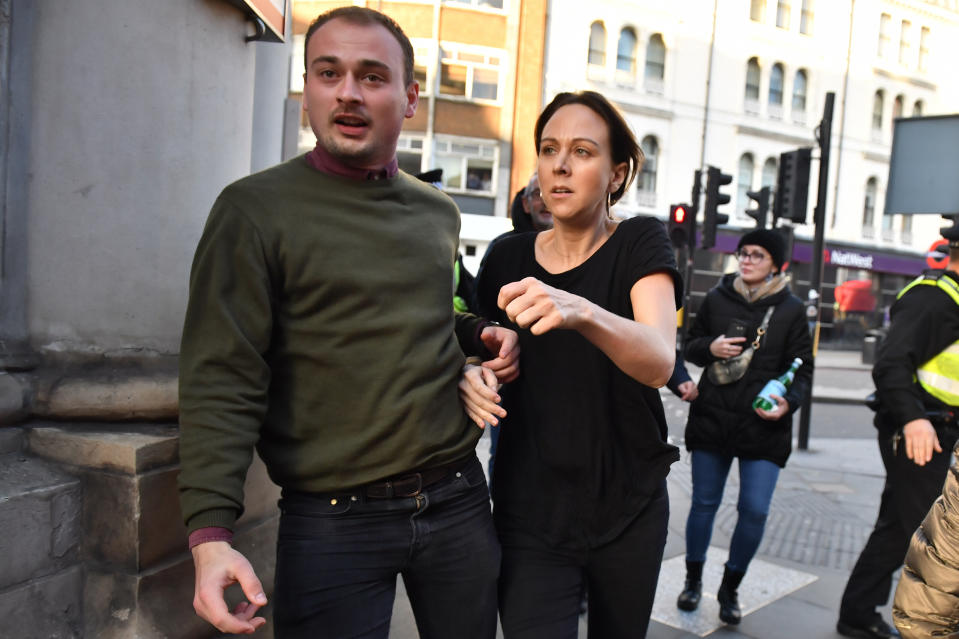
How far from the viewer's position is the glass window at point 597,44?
24.4 metres

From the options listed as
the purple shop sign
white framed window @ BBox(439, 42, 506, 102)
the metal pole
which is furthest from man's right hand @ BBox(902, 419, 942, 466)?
the purple shop sign

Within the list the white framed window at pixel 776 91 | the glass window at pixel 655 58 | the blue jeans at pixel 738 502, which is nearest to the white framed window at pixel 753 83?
the white framed window at pixel 776 91

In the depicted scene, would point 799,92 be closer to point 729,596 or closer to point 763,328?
point 763,328

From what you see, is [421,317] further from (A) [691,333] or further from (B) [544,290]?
(A) [691,333]

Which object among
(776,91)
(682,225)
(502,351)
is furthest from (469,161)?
(502,351)

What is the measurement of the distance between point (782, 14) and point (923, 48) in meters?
7.63

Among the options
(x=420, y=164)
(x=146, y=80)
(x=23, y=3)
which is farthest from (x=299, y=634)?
(x=420, y=164)

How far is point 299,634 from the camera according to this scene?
1.74 meters

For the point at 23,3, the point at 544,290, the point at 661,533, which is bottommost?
the point at 661,533

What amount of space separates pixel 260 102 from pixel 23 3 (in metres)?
1.28

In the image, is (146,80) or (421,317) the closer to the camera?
(421,317)

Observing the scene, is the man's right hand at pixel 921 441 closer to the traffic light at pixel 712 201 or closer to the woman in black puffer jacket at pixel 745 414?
the woman in black puffer jacket at pixel 745 414

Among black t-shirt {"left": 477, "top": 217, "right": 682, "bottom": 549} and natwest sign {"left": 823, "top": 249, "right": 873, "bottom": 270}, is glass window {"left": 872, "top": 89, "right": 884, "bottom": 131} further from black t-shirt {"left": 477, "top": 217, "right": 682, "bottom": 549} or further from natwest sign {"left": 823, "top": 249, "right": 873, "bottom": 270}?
black t-shirt {"left": 477, "top": 217, "right": 682, "bottom": 549}

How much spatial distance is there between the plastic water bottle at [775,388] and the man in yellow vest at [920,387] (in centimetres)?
47
